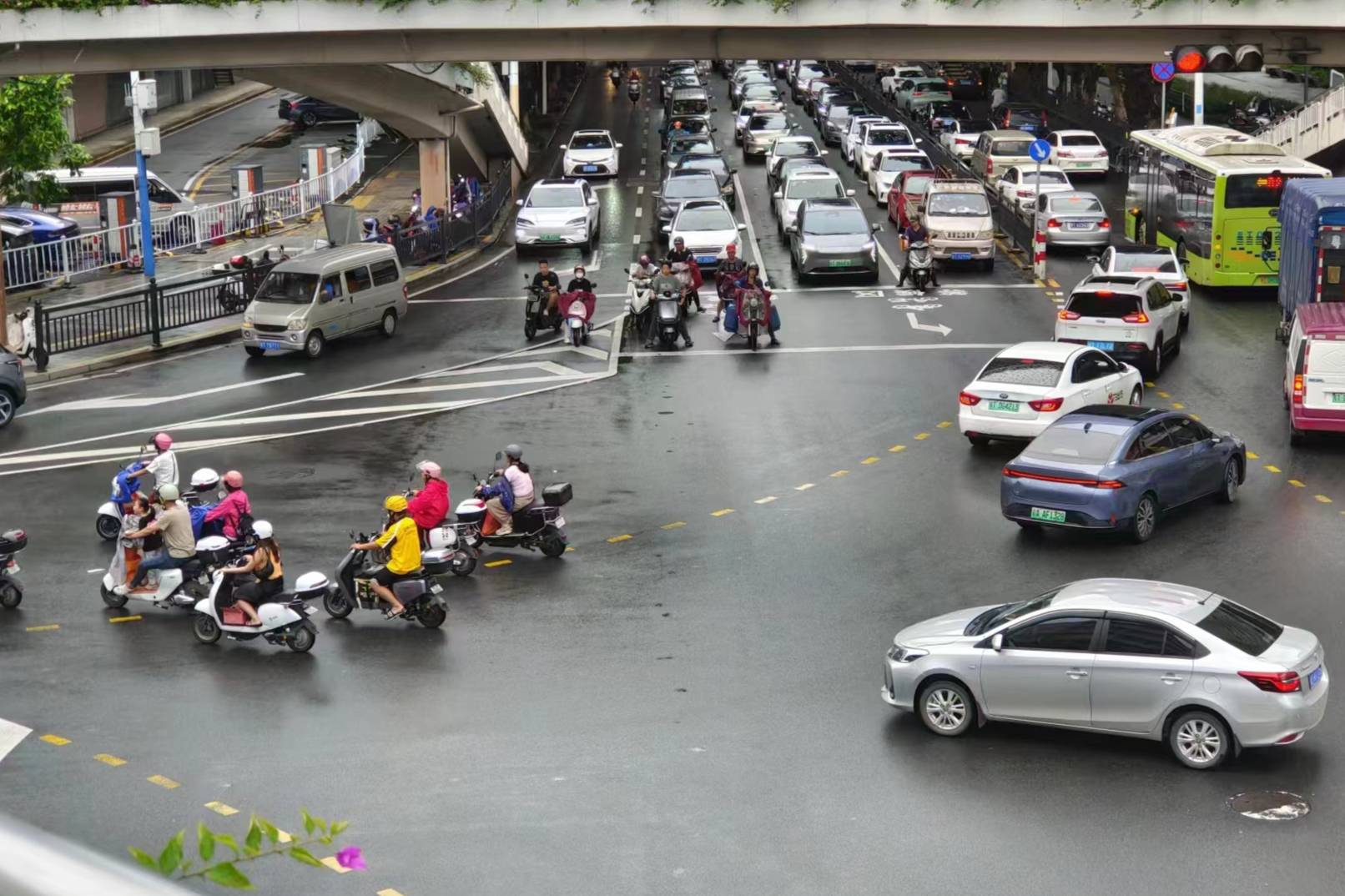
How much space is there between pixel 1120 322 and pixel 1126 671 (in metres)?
15.7

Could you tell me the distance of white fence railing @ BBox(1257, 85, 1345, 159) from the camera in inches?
1788

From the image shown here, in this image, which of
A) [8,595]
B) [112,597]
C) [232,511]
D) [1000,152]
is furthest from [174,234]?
[112,597]

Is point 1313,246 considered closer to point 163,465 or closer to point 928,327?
point 928,327

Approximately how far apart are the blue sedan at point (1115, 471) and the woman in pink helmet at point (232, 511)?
8.28 meters

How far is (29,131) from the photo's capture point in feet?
128

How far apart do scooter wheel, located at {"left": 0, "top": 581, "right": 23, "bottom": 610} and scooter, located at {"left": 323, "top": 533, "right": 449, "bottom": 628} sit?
3071 millimetres

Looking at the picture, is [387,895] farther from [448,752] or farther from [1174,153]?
[1174,153]

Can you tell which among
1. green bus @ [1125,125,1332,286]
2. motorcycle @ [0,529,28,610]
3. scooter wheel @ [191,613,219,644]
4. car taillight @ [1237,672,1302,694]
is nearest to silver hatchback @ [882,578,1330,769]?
car taillight @ [1237,672,1302,694]

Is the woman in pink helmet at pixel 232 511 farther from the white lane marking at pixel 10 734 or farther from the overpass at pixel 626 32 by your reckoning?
the overpass at pixel 626 32

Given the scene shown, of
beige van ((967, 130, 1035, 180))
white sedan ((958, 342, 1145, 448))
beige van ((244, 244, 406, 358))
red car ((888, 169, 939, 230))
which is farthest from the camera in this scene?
beige van ((967, 130, 1035, 180))

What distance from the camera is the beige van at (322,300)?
31.2m

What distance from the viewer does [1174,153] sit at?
1499 inches

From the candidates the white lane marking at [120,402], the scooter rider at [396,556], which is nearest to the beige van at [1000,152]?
the white lane marking at [120,402]

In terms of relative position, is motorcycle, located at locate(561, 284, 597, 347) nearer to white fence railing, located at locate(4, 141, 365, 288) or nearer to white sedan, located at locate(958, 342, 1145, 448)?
white sedan, located at locate(958, 342, 1145, 448)
